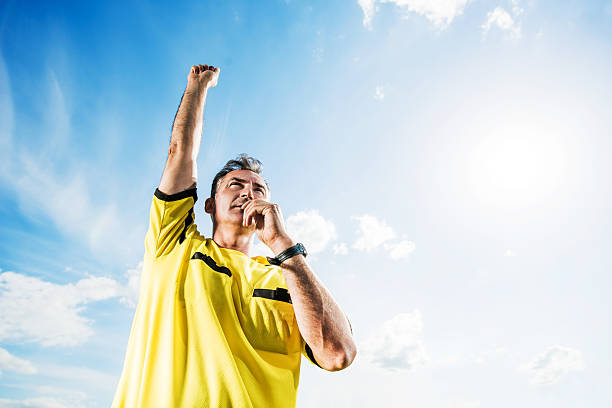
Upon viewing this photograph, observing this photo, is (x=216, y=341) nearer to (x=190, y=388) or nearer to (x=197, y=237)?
(x=190, y=388)

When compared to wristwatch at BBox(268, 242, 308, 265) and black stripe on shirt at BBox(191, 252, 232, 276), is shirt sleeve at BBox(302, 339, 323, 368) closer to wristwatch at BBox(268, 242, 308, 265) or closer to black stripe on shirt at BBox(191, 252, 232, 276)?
wristwatch at BBox(268, 242, 308, 265)

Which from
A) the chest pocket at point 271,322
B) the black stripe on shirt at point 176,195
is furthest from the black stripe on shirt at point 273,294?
the black stripe on shirt at point 176,195

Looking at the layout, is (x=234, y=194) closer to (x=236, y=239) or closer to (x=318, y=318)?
(x=236, y=239)

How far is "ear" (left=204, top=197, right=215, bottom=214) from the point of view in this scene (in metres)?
3.63

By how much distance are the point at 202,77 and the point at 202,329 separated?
2.46m

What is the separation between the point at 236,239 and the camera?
3.30 meters

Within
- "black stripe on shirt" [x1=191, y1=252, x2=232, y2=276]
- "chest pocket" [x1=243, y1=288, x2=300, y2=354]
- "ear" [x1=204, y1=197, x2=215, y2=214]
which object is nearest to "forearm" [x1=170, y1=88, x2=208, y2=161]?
"ear" [x1=204, y1=197, x2=215, y2=214]

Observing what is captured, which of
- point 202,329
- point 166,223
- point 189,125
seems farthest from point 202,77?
point 202,329

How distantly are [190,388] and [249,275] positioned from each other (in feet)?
3.11

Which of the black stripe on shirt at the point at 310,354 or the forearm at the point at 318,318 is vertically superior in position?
the forearm at the point at 318,318

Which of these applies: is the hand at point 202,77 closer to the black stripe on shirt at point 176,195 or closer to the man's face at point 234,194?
the man's face at point 234,194

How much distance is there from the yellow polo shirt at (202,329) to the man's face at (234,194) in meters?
0.43

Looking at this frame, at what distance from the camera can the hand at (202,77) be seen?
3.40 meters

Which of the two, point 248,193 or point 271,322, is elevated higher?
point 248,193
